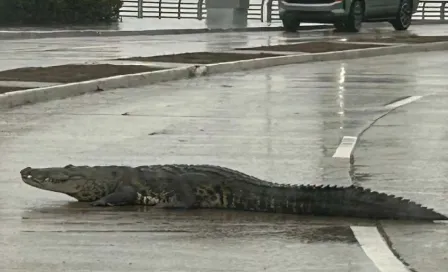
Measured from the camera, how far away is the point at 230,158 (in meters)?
10.2

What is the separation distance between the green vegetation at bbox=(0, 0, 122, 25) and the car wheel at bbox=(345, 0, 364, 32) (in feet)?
26.7

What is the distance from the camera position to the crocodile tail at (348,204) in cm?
751

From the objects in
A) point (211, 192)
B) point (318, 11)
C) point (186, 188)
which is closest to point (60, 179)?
point (186, 188)

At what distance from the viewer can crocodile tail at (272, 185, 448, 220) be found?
751 cm

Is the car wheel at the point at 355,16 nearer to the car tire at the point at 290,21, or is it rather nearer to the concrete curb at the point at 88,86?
the car tire at the point at 290,21

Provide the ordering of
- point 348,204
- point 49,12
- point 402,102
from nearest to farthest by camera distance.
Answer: point 348,204 → point 402,102 → point 49,12

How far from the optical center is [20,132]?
39.3 feet

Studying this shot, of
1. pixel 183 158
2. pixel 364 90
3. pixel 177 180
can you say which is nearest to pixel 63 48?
pixel 364 90

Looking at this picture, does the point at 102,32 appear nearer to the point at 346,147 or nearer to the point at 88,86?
the point at 88,86

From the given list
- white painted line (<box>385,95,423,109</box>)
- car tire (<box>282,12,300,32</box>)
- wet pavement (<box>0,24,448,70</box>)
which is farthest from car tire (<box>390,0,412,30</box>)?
white painted line (<box>385,95,423,109</box>)

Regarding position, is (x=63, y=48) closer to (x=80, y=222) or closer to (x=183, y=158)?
(x=183, y=158)

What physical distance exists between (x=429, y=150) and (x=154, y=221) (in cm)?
396

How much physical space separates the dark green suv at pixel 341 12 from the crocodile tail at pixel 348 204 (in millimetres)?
26410

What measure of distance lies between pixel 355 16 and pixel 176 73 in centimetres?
1686
